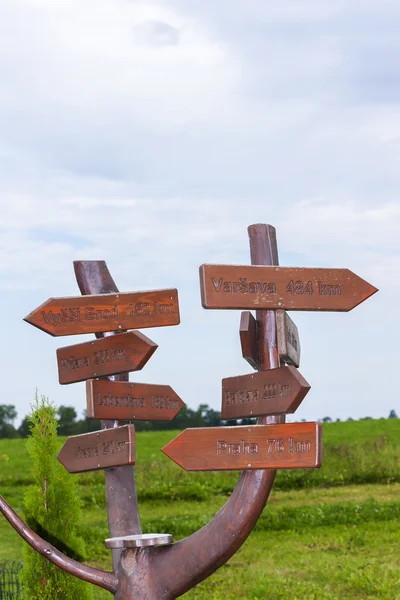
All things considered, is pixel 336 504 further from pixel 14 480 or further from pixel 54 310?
pixel 54 310

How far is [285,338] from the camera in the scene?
632 centimetres

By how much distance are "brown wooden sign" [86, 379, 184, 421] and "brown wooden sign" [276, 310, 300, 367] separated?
1.47 m

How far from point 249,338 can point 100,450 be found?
190 centimetres

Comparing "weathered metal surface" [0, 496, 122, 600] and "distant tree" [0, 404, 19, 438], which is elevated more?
"distant tree" [0, 404, 19, 438]

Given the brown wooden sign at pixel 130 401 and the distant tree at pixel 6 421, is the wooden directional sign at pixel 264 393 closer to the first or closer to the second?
the brown wooden sign at pixel 130 401

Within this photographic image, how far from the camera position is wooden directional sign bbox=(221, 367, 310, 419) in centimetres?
590

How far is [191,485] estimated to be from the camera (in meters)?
19.7

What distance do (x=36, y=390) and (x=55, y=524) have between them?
61.2 inches

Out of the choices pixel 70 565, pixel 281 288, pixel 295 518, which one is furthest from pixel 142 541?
pixel 295 518

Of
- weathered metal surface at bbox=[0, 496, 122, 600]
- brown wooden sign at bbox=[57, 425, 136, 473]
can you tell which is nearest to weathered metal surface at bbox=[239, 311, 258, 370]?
brown wooden sign at bbox=[57, 425, 136, 473]

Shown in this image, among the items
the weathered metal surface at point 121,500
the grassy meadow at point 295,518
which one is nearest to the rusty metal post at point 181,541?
the weathered metal surface at point 121,500

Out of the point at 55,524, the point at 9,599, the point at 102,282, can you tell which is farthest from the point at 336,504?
the point at 102,282

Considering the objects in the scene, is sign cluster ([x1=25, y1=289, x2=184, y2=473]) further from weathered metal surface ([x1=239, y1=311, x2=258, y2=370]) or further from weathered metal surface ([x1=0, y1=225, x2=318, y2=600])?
weathered metal surface ([x1=239, y1=311, x2=258, y2=370])

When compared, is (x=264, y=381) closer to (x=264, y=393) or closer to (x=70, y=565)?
(x=264, y=393)
